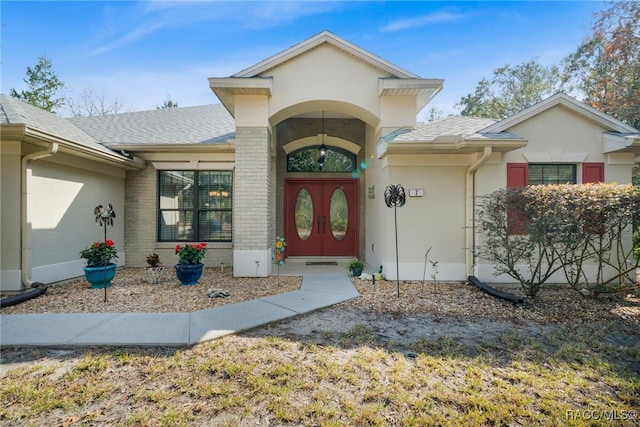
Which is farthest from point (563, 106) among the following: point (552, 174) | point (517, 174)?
point (517, 174)

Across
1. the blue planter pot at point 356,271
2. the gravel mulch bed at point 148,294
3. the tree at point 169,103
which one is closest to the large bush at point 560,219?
the blue planter pot at point 356,271

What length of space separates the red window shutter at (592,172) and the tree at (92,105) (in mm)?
27951

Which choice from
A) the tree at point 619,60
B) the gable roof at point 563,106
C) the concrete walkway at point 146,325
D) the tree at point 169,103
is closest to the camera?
the concrete walkway at point 146,325

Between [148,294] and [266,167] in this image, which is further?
[266,167]

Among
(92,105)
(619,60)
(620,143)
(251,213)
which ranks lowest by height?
(251,213)

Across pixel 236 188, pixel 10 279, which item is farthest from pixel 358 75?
pixel 10 279

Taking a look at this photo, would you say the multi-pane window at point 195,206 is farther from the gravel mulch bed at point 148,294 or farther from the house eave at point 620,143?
the house eave at point 620,143

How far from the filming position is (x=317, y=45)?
7.04 metres

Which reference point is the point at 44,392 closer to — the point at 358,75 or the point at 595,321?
the point at 595,321

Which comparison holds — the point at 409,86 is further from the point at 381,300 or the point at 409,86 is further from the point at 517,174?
the point at 381,300

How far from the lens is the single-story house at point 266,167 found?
6004mm

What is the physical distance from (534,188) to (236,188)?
6.29m

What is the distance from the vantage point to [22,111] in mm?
6148

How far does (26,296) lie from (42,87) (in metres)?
22.5
